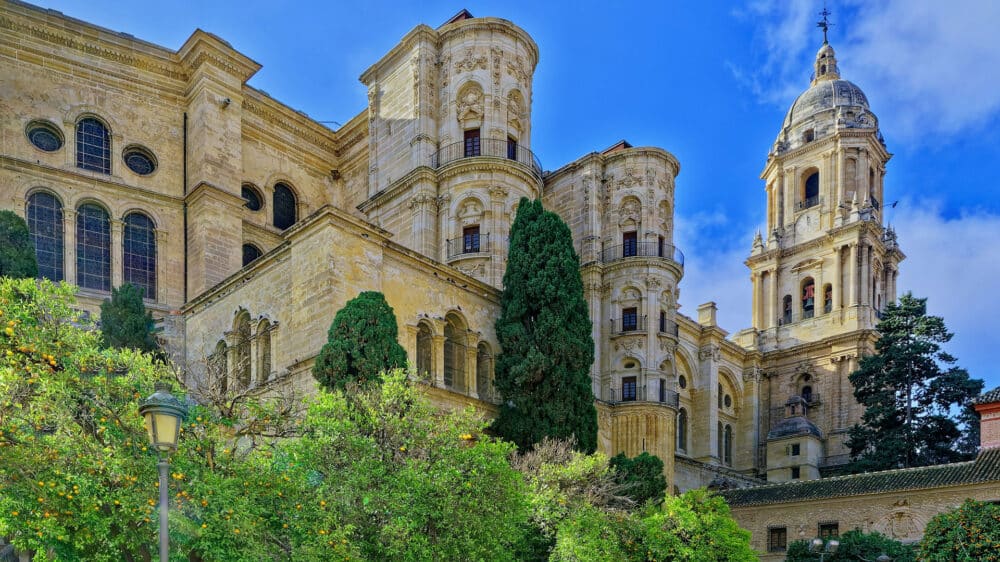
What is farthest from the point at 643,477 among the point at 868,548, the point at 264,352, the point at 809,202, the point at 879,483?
the point at 809,202

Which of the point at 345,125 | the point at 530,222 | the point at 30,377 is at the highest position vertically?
the point at 345,125

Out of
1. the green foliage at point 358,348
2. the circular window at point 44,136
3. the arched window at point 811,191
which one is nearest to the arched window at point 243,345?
the green foliage at point 358,348

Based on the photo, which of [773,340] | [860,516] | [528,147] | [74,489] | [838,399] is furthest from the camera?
[773,340]

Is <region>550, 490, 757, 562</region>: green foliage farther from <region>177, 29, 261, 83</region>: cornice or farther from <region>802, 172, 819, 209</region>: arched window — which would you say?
<region>802, 172, 819, 209</region>: arched window

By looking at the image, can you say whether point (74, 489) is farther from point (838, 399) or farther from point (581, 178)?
point (838, 399)

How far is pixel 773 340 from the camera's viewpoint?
4766 centimetres

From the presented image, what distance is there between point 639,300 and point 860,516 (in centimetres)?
1022

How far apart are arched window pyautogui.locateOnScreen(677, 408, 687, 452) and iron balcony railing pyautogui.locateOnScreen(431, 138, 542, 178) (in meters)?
15.8

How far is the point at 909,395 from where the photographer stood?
34.8 meters

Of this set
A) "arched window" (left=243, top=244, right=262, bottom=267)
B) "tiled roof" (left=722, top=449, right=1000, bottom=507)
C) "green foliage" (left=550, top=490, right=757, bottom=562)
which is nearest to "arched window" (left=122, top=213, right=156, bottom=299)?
"arched window" (left=243, top=244, right=262, bottom=267)

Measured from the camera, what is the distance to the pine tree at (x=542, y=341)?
22.6 metres

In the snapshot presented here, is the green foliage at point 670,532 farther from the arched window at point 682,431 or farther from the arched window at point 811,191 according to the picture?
the arched window at point 811,191

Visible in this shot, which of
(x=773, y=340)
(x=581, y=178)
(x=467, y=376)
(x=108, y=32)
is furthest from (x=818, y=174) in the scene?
(x=108, y=32)

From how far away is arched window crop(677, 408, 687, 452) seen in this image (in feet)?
128
